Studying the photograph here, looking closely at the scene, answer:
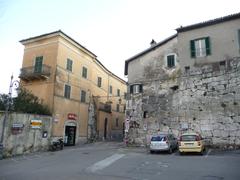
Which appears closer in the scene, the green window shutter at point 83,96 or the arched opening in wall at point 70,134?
the arched opening in wall at point 70,134

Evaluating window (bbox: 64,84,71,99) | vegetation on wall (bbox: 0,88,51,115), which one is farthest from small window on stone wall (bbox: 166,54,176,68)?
vegetation on wall (bbox: 0,88,51,115)

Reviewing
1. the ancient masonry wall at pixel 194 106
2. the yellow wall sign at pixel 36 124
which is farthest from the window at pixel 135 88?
the yellow wall sign at pixel 36 124

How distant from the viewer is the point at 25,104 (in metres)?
20.5

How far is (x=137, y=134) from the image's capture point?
2423cm

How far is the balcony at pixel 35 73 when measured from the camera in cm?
2378

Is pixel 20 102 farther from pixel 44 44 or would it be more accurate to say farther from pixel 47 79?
pixel 44 44

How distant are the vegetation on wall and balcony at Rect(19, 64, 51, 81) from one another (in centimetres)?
231

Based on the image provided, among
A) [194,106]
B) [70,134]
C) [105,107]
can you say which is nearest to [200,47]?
[194,106]

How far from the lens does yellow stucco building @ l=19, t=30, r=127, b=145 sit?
2388 centimetres

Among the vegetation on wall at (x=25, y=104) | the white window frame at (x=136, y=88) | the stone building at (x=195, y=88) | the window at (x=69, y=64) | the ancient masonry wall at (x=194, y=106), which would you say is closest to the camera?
the vegetation on wall at (x=25, y=104)

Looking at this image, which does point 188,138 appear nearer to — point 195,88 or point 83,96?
point 195,88

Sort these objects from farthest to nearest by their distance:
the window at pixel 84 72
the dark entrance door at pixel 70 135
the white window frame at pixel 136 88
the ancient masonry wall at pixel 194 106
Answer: the window at pixel 84 72 < the dark entrance door at pixel 70 135 < the white window frame at pixel 136 88 < the ancient masonry wall at pixel 194 106

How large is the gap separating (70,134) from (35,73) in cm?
771

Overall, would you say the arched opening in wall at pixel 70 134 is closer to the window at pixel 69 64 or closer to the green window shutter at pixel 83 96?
the green window shutter at pixel 83 96
